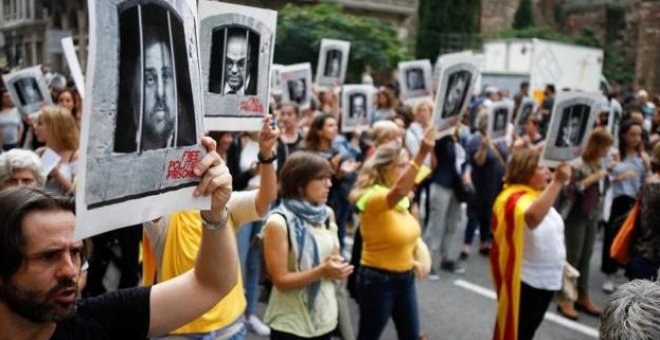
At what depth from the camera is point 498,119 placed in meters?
6.94

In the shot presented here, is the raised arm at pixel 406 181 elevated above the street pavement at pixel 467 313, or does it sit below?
above

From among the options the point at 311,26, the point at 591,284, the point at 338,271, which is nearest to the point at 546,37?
the point at 311,26

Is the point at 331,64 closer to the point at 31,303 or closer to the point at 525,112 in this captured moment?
the point at 525,112

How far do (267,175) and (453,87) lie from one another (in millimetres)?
1916

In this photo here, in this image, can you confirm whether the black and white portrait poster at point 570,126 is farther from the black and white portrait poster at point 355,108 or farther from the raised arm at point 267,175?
the black and white portrait poster at point 355,108

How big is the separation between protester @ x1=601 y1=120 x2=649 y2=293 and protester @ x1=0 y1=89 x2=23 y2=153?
626cm

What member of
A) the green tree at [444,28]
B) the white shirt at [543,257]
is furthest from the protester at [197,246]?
the green tree at [444,28]

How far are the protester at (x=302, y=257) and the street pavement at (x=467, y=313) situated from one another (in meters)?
1.75

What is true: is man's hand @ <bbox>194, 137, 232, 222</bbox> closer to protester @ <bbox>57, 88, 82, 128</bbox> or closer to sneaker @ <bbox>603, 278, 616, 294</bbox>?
protester @ <bbox>57, 88, 82, 128</bbox>

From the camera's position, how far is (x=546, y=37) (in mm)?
31797

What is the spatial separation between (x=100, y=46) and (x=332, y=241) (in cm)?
212

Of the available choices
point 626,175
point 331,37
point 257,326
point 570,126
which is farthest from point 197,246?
point 331,37

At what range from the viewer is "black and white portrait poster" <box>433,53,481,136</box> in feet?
14.0

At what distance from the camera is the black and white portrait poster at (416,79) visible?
328 inches
